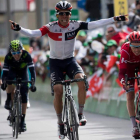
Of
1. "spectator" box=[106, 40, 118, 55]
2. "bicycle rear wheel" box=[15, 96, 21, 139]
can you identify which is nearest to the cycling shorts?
"bicycle rear wheel" box=[15, 96, 21, 139]

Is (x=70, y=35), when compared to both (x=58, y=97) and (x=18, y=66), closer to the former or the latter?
(x=58, y=97)

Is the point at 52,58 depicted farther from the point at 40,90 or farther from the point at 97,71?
the point at 40,90

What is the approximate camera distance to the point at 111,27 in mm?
16375

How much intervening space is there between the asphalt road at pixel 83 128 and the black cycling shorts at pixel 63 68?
1.52m

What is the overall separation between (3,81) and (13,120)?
0.81 m

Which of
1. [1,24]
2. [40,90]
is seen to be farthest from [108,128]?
[1,24]

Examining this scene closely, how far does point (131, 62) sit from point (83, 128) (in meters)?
3.25

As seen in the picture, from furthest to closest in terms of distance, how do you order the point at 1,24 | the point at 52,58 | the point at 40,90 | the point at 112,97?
the point at 1,24 → the point at 40,90 → the point at 112,97 → the point at 52,58

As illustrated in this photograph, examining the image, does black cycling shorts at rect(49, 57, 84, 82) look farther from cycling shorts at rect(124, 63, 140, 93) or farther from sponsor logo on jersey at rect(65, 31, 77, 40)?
cycling shorts at rect(124, 63, 140, 93)

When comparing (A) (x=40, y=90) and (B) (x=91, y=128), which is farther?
(A) (x=40, y=90)

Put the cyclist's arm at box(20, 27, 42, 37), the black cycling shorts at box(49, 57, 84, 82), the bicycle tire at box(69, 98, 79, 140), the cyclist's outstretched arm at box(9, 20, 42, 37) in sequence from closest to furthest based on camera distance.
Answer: the bicycle tire at box(69, 98, 79, 140), the cyclist's outstretched arm at box(9, 20, 42, 37), the cyclist's arm at box(20, 27, 42, 37), the black cycling shorts at box(49, 57, 84, 82)

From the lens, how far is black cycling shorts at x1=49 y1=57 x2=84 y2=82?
10.1m

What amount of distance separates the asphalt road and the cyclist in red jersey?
83 cm

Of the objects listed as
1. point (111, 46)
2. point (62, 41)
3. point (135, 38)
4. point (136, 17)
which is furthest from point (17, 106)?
point (136, 17)
